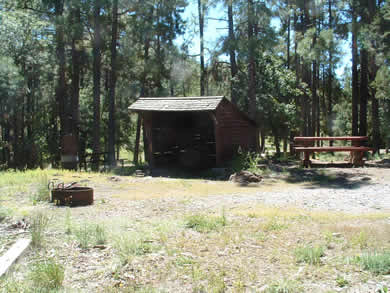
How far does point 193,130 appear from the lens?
18.8 metres

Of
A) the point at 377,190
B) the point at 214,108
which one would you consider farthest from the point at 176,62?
the point at 377,190

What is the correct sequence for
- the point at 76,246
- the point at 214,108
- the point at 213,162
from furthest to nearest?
the point at 213,162 → the point at 214,108 → the point at 76,246

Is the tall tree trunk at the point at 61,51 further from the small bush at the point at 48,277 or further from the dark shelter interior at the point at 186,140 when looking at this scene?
the small bush at the point at 48,277

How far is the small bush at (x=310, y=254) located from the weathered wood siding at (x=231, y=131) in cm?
1013

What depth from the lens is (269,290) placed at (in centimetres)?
371

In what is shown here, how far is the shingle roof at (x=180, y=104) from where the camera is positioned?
14.2 m

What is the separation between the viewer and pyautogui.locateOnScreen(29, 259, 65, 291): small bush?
3832 mm

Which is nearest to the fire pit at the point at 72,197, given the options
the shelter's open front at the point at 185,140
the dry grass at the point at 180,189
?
the dry grass at the point at 180,189

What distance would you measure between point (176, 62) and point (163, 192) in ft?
51.5

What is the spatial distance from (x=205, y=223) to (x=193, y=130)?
512 inches

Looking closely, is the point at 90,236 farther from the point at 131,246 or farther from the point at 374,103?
the point at 374,103

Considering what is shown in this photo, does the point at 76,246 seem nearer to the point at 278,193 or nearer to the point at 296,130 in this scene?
the point at 278,193

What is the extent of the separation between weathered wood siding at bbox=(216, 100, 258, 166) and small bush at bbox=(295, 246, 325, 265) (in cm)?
1013

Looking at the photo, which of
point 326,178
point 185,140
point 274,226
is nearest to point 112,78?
point 185,140
